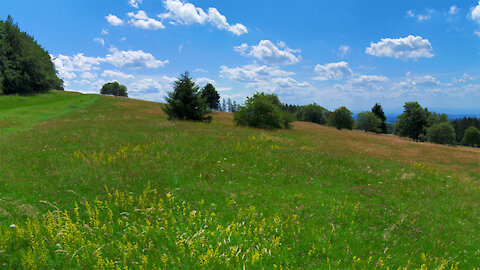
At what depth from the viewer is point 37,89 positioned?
63.0 metres

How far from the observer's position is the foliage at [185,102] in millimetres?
29703

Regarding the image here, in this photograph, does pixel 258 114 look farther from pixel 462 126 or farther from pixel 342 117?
pixel 462 126

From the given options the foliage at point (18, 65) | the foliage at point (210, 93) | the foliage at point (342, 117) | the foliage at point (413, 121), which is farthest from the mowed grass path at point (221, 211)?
the foliage at point (342, 117)

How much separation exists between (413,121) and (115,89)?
139707 mm

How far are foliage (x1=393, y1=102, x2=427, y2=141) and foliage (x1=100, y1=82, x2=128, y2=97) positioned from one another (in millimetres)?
134881

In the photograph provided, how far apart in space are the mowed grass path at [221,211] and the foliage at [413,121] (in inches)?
2700

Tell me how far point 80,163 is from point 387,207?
12779 millimetres

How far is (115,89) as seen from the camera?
128 m

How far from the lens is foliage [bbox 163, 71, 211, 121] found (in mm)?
29703

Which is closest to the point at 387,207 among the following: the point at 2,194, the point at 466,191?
the point at 466,191

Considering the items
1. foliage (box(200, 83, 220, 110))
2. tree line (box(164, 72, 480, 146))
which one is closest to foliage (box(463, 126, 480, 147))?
tree line (box(164, 72, 480, 146))

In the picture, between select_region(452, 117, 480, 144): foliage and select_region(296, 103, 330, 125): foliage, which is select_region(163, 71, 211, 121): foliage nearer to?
select_region(296, 103, 330, 125): foliage

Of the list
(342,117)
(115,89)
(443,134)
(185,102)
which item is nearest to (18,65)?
(185,102)

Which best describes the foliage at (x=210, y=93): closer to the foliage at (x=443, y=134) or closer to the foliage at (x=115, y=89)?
the foliage at (x=443, y=134)
